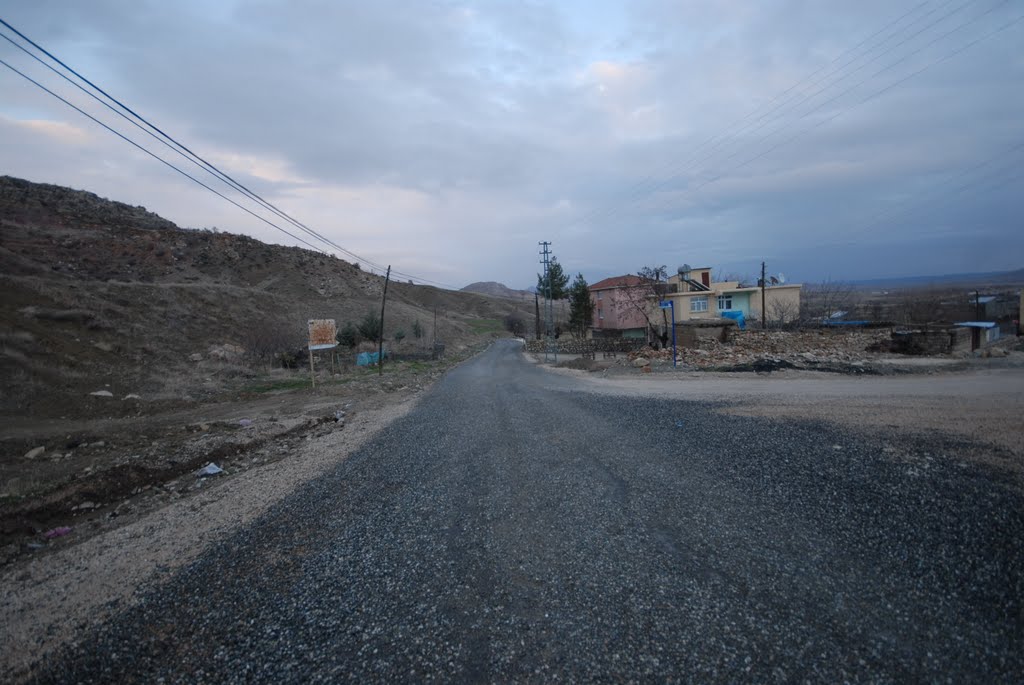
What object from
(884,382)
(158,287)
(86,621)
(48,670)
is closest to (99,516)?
(86,621)

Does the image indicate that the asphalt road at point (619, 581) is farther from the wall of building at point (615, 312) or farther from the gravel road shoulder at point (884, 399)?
the wall of building at point (615, 312)

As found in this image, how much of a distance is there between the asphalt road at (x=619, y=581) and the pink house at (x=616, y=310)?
36.1 metres

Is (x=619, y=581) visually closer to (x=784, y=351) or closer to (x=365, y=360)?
(x=784, y=351)

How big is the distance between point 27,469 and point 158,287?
35289 millimetres

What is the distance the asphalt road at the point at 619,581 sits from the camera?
10.3ft

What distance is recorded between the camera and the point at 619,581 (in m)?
4.10

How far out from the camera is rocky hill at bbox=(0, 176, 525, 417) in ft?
61.4

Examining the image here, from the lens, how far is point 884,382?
50.8 ft

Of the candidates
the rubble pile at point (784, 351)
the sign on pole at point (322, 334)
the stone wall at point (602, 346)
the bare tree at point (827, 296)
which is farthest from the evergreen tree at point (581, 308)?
the sign on pole at point (322, 334)

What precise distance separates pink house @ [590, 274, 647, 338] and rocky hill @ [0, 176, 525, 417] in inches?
675

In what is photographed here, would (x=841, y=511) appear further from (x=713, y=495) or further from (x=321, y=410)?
(x=321, y=410)

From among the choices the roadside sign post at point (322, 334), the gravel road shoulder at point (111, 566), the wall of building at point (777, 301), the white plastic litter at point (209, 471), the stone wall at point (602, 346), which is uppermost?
the wall of building at point (777, 301)

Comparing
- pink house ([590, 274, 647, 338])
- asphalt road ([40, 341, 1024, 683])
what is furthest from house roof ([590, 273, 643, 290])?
asphalt road ([40, 341, 1024, 683])

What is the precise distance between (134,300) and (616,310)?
A: 40243mm
